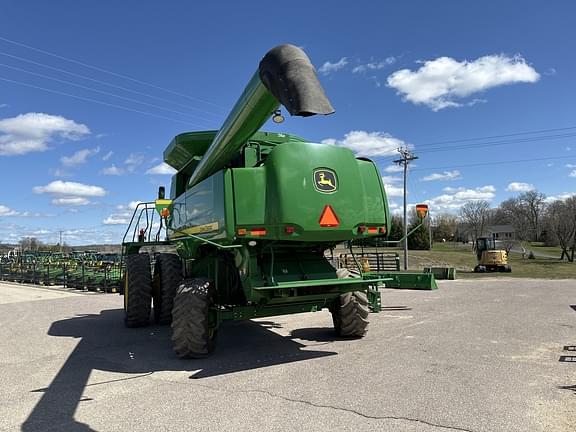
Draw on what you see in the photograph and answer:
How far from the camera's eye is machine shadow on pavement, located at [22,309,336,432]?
193 inches

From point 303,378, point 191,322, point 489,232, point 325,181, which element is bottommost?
point 303,378

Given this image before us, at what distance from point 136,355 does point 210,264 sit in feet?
6.25

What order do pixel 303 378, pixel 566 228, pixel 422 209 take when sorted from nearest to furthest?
pixel 303 378 < pixel 422 209 < pixel 566 228

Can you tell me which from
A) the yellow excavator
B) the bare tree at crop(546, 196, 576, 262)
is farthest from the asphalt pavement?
the bare tree at crop(546, 196, 576, 262)

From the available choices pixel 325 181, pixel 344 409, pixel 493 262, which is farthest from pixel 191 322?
pixel 493 262

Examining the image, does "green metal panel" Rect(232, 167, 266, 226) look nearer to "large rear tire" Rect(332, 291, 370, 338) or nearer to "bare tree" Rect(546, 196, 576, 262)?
"large rear tire" Rect(332, 291, 370, 338)

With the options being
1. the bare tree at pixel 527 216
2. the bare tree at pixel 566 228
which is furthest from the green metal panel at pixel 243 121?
the bare tree at pixel 527 216

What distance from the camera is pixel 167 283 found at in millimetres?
10070

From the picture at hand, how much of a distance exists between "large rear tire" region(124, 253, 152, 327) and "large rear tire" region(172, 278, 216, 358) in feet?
11.6

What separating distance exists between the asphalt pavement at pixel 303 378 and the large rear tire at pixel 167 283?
1.21ft

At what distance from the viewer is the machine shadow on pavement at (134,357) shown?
489 centimetres

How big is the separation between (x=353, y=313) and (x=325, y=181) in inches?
107

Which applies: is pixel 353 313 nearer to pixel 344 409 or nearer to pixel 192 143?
pixel 344 409

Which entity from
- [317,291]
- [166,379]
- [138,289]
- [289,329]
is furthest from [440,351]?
[138,289]
